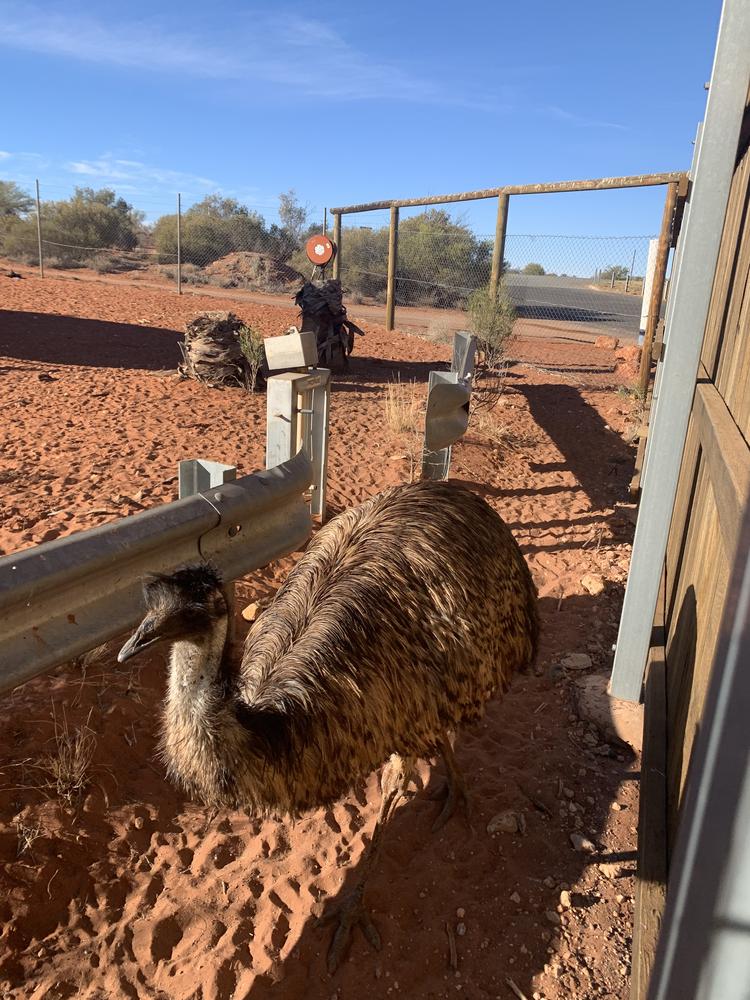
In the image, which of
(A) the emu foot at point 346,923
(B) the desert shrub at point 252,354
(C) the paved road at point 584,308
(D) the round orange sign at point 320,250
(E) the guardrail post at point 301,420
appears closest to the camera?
(A) the emu foot at point 346,923

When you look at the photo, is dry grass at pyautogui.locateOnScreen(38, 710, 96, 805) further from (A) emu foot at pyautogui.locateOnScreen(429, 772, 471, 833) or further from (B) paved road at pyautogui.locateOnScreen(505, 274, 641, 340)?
(B) paved road at pyautogui.locateOnScreen(505, 274, 641, 340)

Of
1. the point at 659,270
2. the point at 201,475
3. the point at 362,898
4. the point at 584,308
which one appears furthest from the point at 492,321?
the point at 584,308

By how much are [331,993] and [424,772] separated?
1285 mm

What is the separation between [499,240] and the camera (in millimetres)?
12477

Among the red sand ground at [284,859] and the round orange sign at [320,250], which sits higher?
the round orange sign at [320,250]

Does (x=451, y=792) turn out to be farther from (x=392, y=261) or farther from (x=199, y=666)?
(x=392, y=261)

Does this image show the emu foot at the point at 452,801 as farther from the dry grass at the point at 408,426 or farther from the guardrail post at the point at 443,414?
the dry grass at the point at 408,426

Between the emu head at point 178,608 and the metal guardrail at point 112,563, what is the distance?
0.94ft

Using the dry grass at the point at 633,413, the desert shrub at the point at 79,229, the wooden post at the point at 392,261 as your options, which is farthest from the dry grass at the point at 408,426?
the desert shrub at the point at 79,229

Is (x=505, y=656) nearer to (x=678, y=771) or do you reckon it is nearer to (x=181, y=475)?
(x=678, y=771)

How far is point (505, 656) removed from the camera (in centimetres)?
344

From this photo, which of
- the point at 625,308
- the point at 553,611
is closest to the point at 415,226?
the point at 625,308

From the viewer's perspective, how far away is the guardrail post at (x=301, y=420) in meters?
4.40

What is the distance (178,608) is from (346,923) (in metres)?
1.50
